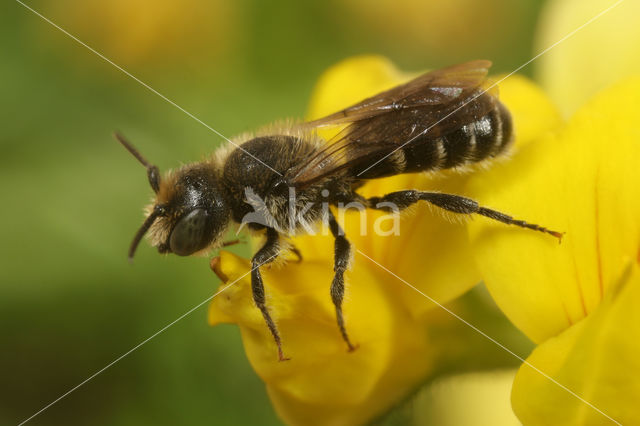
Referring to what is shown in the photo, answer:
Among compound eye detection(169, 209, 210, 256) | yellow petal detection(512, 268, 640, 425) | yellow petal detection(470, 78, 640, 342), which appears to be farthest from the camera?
compound eye detection(169, 209, 210, 256)

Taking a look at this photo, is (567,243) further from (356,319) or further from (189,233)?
(189,233)

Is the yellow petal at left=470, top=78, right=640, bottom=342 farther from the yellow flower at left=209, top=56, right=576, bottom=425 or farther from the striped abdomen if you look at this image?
the striped abdomen

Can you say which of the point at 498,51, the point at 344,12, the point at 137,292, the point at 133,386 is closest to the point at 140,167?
the point at 137,292

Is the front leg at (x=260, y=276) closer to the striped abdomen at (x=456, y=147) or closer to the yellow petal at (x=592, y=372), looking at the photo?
the striped abdomen at (x=456, y=147)

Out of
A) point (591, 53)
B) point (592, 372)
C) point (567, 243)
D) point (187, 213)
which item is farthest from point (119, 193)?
point (592, 372)

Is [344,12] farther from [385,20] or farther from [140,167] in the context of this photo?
[140,167]

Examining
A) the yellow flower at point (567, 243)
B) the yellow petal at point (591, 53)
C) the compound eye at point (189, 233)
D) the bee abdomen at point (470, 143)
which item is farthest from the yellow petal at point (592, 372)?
the yellow petal at point (591, 53)

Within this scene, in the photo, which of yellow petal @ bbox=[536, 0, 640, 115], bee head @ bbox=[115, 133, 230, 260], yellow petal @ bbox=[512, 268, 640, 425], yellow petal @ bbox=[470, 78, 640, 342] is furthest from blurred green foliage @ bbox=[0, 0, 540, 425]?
yellow petal @ bbox=[536, 0, 640, 115]
